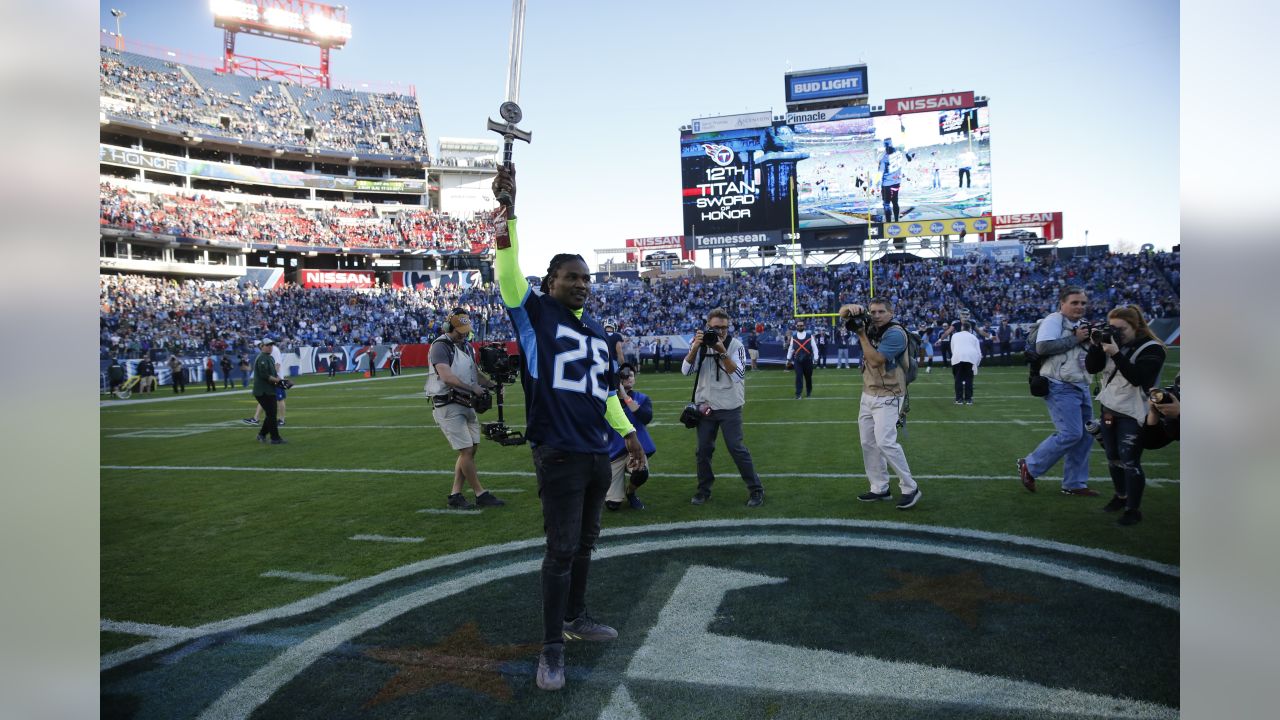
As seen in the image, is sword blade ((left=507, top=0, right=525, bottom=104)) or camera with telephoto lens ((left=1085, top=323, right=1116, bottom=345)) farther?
camera with telephoto lens ((left=1085, top=323, right=1116, bottom=345))

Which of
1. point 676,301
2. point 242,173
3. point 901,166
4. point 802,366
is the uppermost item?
point 242,173

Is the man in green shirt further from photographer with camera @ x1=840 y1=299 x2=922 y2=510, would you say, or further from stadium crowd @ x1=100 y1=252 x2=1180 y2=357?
stadium crowd @ x1=100 y1=252 x2=1180 y2=357

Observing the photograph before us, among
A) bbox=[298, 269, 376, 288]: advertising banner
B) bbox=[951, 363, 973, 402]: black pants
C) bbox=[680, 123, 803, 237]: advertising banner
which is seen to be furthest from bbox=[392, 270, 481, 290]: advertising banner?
bbox=[951, 363, 973, 402]: black pants

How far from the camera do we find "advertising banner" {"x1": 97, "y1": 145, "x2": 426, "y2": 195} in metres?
49.1

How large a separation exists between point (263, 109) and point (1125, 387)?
67.2 metres

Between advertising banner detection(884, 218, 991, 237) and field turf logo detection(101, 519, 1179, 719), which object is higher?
advertising banner detection(884, 218, 991, 237)

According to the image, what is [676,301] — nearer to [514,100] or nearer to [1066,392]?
[1066,392]

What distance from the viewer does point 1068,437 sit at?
6.69 m

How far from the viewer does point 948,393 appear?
1680 cm

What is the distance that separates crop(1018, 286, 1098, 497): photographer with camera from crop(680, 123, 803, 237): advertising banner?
1271 inches

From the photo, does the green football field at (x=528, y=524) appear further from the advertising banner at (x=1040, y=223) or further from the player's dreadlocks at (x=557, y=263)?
the advertising banner at (x=1040, y=223)

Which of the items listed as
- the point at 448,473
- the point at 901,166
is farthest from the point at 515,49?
the point at 901,166
